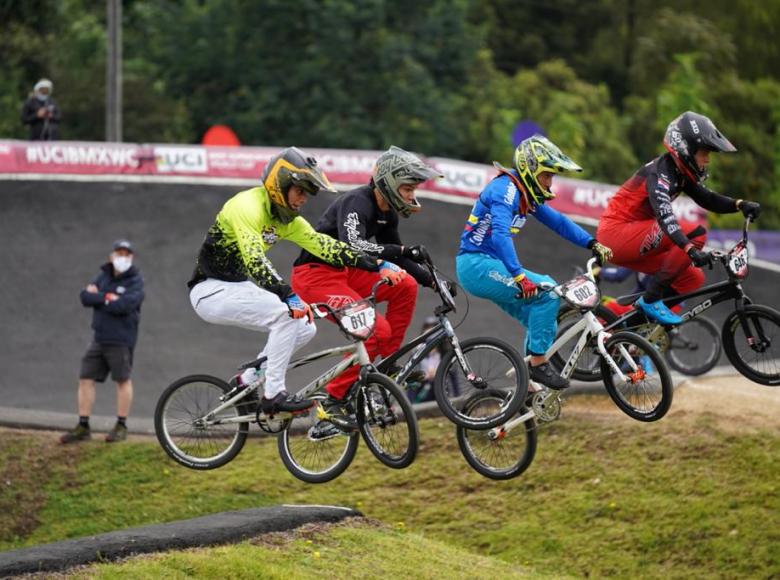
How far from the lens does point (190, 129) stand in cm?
4794

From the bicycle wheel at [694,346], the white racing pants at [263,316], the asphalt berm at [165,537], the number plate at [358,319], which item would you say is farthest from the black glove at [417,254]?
the bicycle wheel at [694,346]

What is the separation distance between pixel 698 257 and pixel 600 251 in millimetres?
896

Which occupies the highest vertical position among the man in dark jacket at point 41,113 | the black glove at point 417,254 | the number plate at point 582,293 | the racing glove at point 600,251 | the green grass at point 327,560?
the man in dark jacket at point 41,113

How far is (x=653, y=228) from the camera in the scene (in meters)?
14.3

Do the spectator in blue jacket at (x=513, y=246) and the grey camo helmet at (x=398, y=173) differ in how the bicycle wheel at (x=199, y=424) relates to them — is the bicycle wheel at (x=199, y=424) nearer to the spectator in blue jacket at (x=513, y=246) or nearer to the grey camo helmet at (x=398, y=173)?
the grey camo helmet at (x=398, y=173)

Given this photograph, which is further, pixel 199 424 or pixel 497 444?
pixel 497 444

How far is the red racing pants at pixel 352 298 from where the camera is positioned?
13.4 m

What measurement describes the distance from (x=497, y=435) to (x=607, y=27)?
48.8 metres

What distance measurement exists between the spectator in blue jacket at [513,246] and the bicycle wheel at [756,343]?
1.61 m

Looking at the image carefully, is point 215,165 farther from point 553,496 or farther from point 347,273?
point 347,273

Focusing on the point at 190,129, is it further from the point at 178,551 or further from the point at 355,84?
the point at 178,551

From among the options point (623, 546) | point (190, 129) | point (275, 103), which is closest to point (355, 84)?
point (275, 103)

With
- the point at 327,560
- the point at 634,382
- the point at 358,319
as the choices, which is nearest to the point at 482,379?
the point at 358,319

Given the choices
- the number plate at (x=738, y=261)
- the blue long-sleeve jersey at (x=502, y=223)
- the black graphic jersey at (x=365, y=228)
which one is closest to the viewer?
the black graphic jersey at (x=365, y=228)
